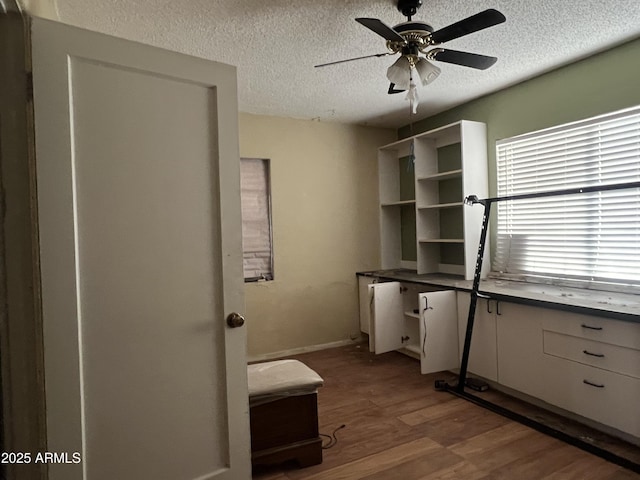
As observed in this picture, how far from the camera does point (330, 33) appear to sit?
90.5 inches

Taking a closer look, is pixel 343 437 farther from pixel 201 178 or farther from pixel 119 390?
pixel 201 178

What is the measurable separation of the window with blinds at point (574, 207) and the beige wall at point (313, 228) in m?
1.50

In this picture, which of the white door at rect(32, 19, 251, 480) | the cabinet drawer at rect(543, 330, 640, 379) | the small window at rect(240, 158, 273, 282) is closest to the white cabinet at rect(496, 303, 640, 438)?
the cabinet drawer at rect(543, 330, 640, 379)

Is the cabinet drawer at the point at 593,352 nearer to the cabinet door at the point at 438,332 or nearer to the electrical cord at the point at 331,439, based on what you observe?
the cabinet door at the point at 438,332

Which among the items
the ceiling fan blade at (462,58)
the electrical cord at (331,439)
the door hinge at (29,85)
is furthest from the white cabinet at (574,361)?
the door hinge at (29,85)

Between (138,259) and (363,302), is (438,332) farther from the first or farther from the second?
(138,259)

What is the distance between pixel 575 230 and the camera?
2863mm

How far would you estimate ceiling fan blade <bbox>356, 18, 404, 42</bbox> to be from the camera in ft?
5.56

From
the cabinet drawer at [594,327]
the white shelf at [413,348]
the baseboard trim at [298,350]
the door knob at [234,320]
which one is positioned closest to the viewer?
the door knob at [234,320]

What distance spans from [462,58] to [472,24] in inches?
13.5

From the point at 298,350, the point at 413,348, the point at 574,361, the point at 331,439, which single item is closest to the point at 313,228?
the point at 298,350

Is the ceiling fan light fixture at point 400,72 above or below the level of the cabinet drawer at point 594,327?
above

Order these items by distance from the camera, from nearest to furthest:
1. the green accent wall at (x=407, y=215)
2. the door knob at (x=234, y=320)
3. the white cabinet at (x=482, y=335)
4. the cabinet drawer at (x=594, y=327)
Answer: the door knob at (x=234, y=320) → the cabinet drawer at (x=594, y=327) → the white cabinet at (x=482, y=335) → the green accent wall at (x=407, y=215)

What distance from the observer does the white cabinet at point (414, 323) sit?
308cm
